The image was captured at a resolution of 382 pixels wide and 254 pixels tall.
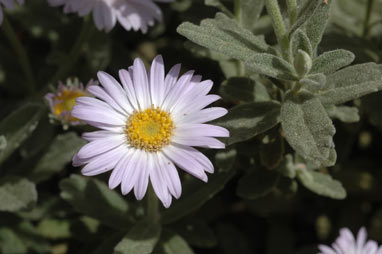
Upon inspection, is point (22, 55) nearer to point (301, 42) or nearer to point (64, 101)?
point (64, 101)

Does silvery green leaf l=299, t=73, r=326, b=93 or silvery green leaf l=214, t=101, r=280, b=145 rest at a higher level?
silvery green leaf l=299, t=73, r=326, b=93

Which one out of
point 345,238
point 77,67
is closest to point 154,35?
point 77,67

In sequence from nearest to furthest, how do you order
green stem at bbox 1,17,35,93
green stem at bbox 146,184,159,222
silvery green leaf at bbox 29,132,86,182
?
1. green stem at bbox 146,184,159,222
2. silvery green leaf at bbox 29,132,86,182
3. green stem at bbox 1,17,35,93

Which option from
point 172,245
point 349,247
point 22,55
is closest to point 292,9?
point 349,247

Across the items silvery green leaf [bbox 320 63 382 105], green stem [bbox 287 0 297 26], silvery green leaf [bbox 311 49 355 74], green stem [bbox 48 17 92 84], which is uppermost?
green stem [bbox 287 0 297 26]

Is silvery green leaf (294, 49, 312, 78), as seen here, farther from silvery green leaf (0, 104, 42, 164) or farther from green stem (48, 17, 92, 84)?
green stem (48, 17, 92, 84)

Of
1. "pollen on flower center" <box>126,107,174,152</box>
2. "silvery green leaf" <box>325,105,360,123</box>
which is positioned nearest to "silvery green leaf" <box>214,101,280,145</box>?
"pollen on flower center" <box>126,107,174,152</box>
